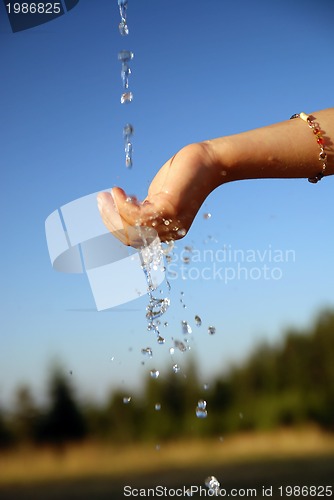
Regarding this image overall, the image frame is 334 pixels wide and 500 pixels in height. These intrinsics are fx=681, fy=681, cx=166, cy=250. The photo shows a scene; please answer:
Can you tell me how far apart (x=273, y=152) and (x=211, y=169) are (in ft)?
0.45

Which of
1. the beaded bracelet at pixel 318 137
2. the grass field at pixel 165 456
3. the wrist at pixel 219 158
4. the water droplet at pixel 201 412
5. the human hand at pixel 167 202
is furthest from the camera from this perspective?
the grass field at pixel 165 456

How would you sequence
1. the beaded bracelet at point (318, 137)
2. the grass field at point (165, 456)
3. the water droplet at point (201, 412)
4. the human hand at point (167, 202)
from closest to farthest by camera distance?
1. the human hand at point (167, 202)
2. the beaded bracelet at point (318, 137)
3. the water droplet at point (201, 412)
4. the grass field at point (165, 456)

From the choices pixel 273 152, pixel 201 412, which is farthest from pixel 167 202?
pixel 201 412

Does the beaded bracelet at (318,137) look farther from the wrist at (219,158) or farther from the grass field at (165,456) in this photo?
the grass field at (165,456)

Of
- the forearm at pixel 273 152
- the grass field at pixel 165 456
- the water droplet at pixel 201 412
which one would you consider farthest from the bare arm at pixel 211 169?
the grass field at pixel 165 456

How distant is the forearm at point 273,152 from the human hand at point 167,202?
0.19 feet

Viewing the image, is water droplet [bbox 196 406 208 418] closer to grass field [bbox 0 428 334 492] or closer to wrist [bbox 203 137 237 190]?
wrist [bbox 203 137 237 190]

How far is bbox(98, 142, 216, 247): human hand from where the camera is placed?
3.16ft

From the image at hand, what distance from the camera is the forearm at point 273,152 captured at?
3.65ft

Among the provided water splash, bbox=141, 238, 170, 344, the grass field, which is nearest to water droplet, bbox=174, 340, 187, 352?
water splash, bbox=141, 238, 170, 344

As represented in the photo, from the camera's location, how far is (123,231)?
3.27 ft

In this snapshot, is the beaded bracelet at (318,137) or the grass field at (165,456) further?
the grass field at (165,456)

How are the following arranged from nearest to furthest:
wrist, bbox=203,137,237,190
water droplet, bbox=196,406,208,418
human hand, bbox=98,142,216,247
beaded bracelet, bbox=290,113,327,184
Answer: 1. human hand, bbox=98,142,216,247
2. wrist, bbox=203,137,237,190
3. beaded bracelet, bbox=290,113,327,184
4. water droplet, bbox=196,406,208,418

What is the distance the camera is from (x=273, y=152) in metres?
1.15
